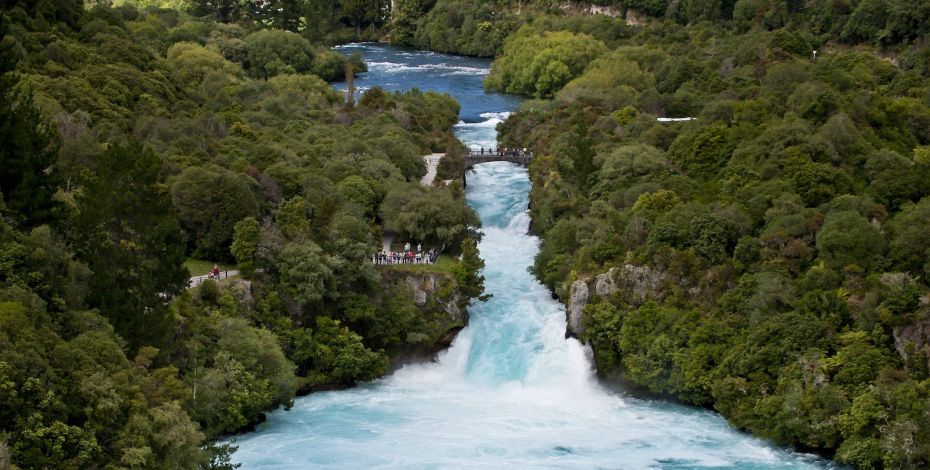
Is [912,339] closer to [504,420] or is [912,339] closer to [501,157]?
[504,420]

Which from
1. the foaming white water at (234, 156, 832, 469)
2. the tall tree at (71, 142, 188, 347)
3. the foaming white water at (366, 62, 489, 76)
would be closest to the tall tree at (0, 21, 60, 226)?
the tall tree at (71, 142, 188, 347)

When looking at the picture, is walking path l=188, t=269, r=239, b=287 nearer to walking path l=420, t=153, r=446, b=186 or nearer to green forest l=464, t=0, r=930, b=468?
green forest l=464, t=0, r=930, b=468

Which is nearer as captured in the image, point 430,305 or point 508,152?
point 430,305

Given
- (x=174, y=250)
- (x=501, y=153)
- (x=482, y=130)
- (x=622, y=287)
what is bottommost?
(x=482, y=130)

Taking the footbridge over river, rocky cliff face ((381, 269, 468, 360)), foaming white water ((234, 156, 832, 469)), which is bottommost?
foaming white water ((234, 156, 832, 469))

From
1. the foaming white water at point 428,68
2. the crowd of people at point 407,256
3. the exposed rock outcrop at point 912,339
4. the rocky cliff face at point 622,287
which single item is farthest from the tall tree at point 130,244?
the foaming white water at point 428,68

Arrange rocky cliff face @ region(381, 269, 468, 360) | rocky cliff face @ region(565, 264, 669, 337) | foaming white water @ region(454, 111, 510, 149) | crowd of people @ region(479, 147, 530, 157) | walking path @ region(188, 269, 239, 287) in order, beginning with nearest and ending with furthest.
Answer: walking path @ region(188, 269, 239, 287)
rocky cliff face @ region(565, 264, 669, 337)
rocky cliff face @ region(381, 269, 468, 360)
crowd of people @ region(479, 147, 530, 157)
foaming white water @ region(454, 111, 510, 149)

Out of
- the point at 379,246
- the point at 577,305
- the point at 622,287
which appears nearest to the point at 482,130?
the point at 379,246
